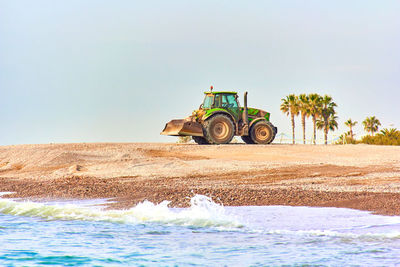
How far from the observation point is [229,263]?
791 cm

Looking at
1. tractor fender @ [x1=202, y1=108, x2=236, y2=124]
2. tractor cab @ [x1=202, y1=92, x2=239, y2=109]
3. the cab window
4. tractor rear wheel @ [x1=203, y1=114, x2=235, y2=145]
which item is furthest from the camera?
the cab window

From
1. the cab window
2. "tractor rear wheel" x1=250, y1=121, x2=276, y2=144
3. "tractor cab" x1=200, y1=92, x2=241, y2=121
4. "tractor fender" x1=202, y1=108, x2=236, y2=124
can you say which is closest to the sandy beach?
"tractor fender" x1=202, y1=108, x2=236, y2=124

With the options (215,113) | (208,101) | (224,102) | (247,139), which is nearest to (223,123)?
(215,113)

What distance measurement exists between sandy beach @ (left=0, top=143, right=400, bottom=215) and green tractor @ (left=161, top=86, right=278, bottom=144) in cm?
107

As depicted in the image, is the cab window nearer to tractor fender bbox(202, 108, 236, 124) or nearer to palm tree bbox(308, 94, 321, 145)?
tractor fender bbox(202, 108, 236, 124)

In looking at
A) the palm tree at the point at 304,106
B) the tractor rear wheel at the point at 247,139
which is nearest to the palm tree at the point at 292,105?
the palm tree at the point at 304,106

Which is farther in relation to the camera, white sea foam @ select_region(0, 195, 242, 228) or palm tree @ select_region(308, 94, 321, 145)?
palm tree @ select_region(308, 94, 321, 145)

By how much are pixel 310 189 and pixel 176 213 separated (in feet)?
16.9

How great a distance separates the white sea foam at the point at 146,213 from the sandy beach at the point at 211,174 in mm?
899

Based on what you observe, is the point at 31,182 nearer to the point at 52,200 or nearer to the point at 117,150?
the point at 52,200

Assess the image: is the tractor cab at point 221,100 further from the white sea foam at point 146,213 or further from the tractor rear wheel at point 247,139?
the white sea foam at point 146,213

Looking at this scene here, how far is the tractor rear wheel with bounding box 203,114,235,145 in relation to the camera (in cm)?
2892

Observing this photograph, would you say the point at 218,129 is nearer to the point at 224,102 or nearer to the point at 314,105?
the point at 224,102

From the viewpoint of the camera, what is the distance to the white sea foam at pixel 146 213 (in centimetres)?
1174
